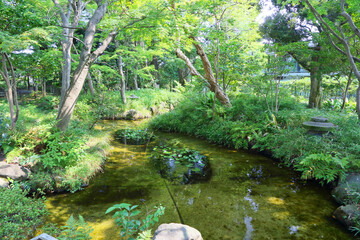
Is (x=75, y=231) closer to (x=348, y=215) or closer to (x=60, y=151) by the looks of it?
(x=60, y=151)

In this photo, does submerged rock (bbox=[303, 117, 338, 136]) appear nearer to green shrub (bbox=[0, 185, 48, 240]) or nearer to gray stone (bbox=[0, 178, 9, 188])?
green shrub (bbox=[0, 185, 48, 240])

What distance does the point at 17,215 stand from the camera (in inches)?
111

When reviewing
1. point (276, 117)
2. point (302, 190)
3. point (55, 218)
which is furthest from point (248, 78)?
point (55, 218)

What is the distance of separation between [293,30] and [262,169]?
26.5 ft

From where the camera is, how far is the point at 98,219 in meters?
3.47

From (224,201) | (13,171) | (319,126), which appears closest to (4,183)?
(13,171)

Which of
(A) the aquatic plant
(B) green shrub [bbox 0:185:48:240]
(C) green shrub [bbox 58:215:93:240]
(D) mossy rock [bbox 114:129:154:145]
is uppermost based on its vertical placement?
(A) the aquatic plant

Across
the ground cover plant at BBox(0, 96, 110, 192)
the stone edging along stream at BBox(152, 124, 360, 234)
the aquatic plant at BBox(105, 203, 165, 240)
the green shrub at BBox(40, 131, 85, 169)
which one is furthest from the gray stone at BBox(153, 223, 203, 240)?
the green shrub at BBox(40, 131, 85, 169)

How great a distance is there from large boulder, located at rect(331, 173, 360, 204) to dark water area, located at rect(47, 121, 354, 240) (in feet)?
0.56

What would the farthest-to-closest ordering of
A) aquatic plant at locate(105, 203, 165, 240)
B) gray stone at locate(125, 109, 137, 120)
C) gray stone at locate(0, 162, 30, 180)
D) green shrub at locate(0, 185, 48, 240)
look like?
1. gray stone at locate(125, 109, 137, 120)
2. gray stone at locate(0, 162, 30, 180)
3. green shrub at locate(0, 185, 48, 240)
4. aquatic plant at locate(105, 203, 165, 240)

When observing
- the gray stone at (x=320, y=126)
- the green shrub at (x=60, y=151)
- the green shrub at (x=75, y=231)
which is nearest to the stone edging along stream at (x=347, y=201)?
the gray stone at (x=320, y=126)

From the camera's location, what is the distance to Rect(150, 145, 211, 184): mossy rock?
5.17 meters

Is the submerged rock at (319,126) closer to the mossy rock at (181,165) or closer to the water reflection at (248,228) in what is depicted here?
the mossy rock at (181,165)

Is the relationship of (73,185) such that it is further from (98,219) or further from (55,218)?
(98,219)
